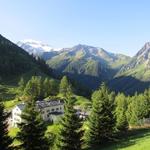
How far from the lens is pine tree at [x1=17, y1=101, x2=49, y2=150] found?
153ft

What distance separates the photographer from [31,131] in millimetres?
47094

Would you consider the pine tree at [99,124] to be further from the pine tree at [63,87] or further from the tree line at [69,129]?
the pine tree at [63,87]

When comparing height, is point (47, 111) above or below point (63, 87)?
below

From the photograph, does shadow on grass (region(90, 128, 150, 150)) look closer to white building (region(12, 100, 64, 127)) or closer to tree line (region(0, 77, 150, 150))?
tree line (region(0, 77, 150, 150))

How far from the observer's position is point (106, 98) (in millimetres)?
60188

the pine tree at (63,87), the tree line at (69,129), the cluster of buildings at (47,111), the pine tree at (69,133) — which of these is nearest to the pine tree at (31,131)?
the tree line at (69,129)

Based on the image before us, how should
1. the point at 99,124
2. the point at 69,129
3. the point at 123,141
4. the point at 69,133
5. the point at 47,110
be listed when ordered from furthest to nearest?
the point at 47,110 → the point at 99,124 → the point at 123,141 → the point at 69,129 → the point at 69,133

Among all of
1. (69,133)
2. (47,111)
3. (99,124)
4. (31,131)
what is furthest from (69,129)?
(47,111)

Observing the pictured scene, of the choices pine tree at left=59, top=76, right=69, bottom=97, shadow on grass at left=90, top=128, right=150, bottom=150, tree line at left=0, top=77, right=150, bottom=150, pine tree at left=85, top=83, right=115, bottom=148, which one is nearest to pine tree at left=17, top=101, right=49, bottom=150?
tree line at left=0, top=77, right=150, bottom=150

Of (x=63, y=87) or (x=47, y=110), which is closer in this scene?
(x=47, y=110)

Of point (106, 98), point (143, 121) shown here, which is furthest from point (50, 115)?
point (106, 98)

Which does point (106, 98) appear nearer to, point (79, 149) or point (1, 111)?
point (79, 149)

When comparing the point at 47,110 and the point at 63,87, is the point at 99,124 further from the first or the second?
the point at 63,87

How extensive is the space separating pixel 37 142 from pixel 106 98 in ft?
59.5
